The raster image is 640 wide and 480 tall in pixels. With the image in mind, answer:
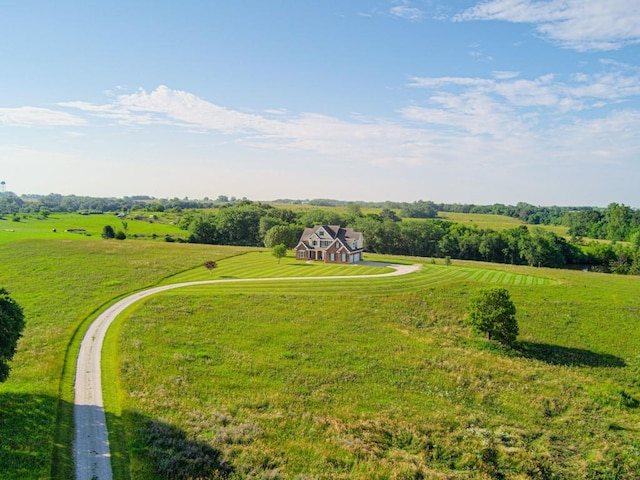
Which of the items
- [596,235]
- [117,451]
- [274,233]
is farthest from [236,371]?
[596,235]

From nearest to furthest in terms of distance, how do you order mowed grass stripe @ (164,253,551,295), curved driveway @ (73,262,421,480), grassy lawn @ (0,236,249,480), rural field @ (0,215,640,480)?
curved driveway @ (73,262,421,480)
grassy lawn @ (0,236,249,480)
rural field @ (0,215,640,480)
mowed grass stripe @ (164,253,551,295)

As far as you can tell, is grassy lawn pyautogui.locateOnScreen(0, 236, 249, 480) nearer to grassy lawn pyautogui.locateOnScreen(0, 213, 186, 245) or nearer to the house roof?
the house roof

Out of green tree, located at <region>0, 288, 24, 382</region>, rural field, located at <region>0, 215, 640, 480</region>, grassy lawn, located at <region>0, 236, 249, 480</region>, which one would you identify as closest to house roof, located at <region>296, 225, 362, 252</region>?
rural field, located at <region>0, 215, 640, 480</region>

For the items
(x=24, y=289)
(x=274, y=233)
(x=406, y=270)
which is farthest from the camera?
(x=274, y=233)

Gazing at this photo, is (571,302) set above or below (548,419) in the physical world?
above

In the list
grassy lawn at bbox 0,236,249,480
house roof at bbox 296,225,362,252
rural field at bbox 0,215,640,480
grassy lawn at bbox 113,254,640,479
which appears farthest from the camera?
house roof at bbox 296,225,362,252

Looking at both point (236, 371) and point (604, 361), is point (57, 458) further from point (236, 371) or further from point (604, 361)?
point (604, 361)
